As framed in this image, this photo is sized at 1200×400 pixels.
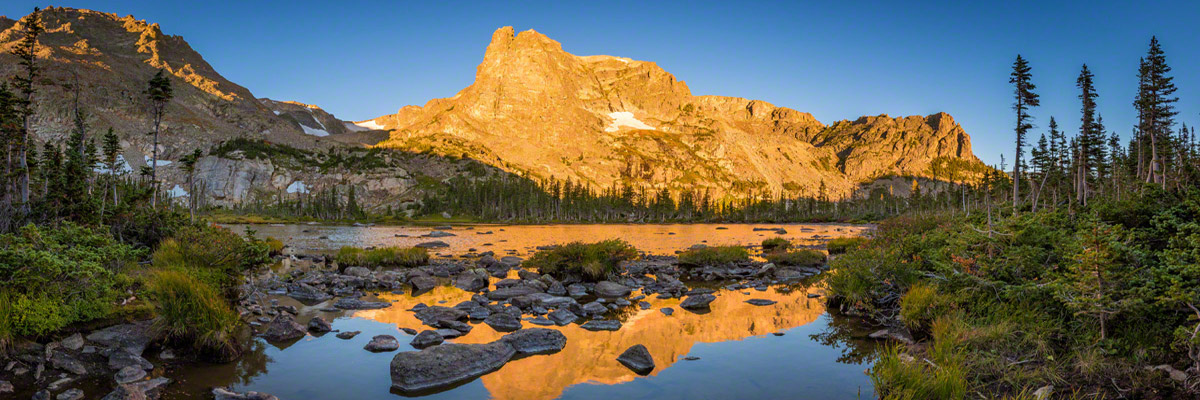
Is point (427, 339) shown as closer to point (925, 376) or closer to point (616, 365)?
point (616, 365)

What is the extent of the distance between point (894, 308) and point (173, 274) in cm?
2298

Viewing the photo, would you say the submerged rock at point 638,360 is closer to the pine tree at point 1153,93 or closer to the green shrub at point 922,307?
the green shrub at point 922,307

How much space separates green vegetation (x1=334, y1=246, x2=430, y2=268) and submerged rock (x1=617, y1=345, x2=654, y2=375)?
93.3 ft

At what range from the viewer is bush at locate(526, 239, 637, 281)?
3094 centimetres

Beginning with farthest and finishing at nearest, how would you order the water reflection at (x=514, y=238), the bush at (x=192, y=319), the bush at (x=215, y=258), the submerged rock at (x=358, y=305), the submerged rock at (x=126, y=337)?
the water reflection at (x=514, y=238) → the submerged rock at (x=358, y=305) → the bush at (x=215, y=258) → the bush at (x=192, y=319) → the submerged rock at (x=126, y=337)

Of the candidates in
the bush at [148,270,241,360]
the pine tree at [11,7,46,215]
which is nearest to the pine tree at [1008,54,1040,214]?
the bush at [148,270,241,360]

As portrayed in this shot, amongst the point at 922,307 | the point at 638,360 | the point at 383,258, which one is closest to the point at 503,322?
the point at 638,360

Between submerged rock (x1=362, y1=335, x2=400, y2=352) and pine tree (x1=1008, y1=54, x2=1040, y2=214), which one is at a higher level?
pine tree (x1=1008, y1=54, x2=1040, y2=214)

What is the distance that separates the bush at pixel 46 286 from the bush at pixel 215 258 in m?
2.46

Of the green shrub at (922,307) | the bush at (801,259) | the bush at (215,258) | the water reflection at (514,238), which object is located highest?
the bush at (215,258)

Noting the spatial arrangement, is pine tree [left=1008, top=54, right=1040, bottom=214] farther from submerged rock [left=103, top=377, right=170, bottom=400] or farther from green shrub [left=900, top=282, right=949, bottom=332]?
submerged rock [left=103, top=377, right=170, bottom=400]

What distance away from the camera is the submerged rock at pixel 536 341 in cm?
1609

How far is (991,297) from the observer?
A: 15125 mm

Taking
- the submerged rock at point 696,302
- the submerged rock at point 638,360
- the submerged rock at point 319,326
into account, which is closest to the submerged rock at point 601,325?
the submerged rock at point 638,360
